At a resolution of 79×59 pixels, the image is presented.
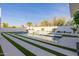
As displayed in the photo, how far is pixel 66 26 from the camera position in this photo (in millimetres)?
3234

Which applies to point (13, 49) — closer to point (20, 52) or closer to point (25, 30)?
point (20, 52)

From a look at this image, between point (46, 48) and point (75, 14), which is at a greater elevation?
point (75, 14)

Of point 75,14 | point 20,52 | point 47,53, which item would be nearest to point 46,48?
point 47,53

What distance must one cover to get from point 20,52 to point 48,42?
0.48 metres

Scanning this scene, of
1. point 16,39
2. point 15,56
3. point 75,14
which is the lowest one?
point 15,56

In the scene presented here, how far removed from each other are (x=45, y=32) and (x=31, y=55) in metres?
0.45

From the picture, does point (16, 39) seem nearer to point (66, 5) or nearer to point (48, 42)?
point (48, 42)

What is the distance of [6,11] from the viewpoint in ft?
10.6

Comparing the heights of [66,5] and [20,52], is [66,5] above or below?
above

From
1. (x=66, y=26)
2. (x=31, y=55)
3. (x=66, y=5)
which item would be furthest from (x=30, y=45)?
(x=66, y=5)

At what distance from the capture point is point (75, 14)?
10.6ft

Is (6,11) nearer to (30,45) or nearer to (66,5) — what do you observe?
(30,45)

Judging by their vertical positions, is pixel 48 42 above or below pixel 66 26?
below

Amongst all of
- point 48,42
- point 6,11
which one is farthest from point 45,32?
point 6,11
